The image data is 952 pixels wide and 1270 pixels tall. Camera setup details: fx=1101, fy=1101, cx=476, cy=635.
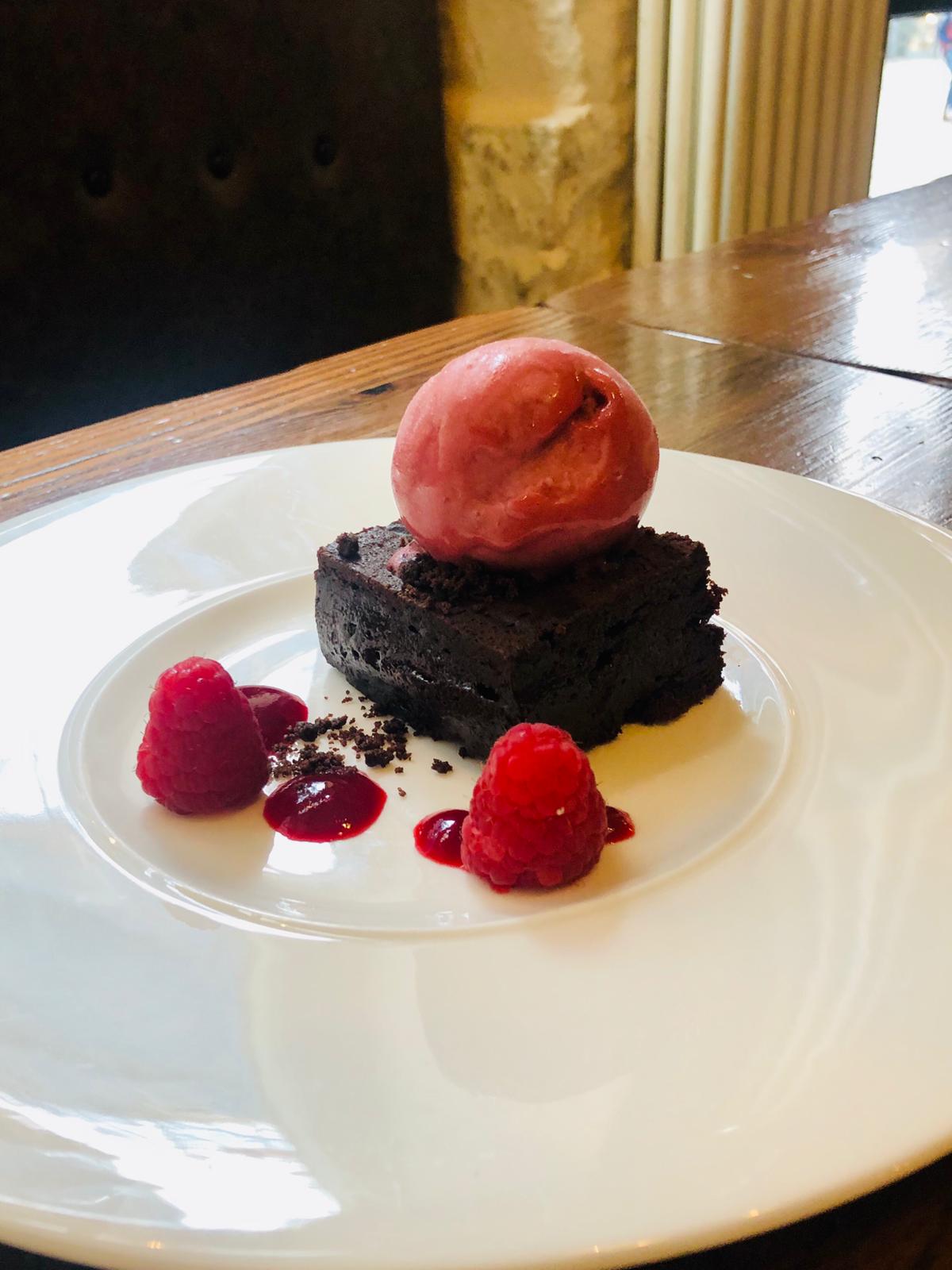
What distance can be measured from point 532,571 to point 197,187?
2547mm

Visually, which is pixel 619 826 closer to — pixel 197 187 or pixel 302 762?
pixel 302 762

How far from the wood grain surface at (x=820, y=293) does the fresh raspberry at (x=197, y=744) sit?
5.29 ft

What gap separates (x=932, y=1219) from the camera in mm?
690

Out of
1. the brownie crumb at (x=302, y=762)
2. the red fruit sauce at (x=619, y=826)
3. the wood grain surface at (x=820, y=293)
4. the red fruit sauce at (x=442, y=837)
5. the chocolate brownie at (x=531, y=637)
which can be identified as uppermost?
the chocolate brownie at (x=531, y=637)

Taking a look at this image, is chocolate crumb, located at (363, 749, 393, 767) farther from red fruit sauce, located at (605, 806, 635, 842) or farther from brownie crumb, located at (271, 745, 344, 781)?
red fruit sauce, located at (605, 806, 635, 842)

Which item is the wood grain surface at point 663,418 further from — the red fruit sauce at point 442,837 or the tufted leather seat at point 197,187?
the tufted leather seat at point 197,187

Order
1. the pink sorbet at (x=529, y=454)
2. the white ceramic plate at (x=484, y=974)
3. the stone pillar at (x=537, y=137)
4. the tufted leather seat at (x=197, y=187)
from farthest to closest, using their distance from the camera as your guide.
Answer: the stone pillar at (x=537, y=137) < the tufted leather seat at (x=197, y=187) < the pink sorbet at (x=529, y=454) < the white ceramic plate at (x=484, y=974)

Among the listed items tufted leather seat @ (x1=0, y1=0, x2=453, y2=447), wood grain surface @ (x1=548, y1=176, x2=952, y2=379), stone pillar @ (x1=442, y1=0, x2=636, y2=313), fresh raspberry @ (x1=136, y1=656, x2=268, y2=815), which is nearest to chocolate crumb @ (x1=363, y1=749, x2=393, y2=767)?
fresh raspberry @ (x1=136, y1=656, x2=268, y2=815)

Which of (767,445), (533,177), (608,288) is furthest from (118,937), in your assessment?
(533,177)

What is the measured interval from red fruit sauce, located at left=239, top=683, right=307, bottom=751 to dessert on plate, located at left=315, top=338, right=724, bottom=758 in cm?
11

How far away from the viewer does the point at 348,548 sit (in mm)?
1370

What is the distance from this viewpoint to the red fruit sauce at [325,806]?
1.13 metres

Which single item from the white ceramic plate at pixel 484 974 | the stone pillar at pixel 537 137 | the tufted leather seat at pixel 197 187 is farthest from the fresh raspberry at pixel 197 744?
the stone pillar at pixel 537 137

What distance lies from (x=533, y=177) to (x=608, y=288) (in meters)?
1.23
